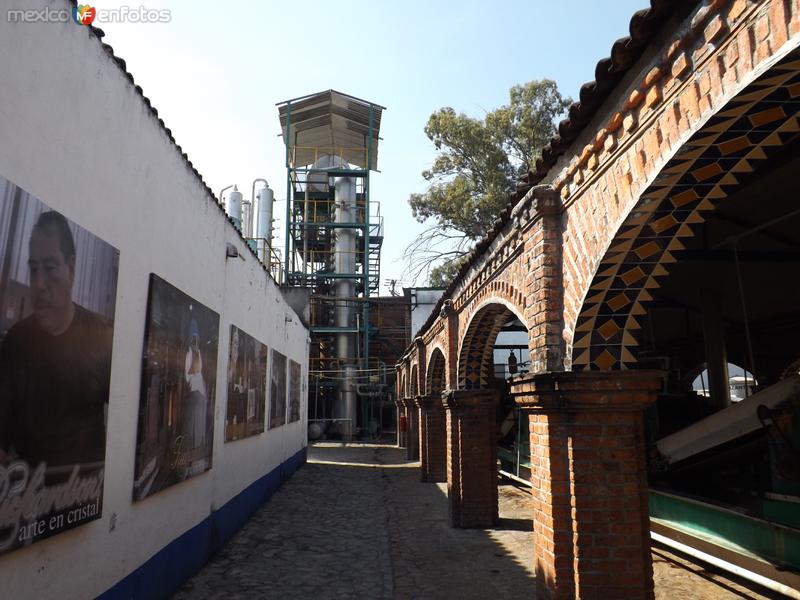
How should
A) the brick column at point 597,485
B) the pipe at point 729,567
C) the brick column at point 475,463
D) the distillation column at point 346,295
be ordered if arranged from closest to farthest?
the brick column at point 597,485, the pipe at point 729,567, the brick column at point 475,463, the distillation column at point 346,295

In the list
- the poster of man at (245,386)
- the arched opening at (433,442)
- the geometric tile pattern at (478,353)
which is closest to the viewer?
the poster of man at (245,386)

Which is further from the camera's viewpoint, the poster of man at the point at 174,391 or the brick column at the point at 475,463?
the brick column at the point at 475,463

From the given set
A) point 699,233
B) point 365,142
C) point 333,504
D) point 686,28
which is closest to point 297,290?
point 365,142

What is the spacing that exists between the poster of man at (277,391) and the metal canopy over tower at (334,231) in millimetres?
11742

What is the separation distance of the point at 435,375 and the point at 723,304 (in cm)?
592

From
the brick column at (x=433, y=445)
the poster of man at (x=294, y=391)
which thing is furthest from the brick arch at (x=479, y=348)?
the poster of man at (x=294, y=391)

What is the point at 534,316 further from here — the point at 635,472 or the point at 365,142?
the point at 365,142

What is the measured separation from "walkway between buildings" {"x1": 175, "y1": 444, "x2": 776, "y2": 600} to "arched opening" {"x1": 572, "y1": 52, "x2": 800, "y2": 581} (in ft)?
2.94

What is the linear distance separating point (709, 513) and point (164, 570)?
5524 mm

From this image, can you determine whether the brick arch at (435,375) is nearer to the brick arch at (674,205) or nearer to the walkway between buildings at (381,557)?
the walkway between buildings at (381,557)

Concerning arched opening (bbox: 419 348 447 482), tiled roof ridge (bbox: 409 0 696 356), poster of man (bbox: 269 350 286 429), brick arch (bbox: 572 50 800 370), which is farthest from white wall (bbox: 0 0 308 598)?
arched opening (bbox: 419 348 447 482)

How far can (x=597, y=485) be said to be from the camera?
14.1ft

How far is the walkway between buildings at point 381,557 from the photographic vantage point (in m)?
6.00

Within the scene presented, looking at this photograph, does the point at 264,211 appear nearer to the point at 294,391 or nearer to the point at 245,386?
the point at 294,391
